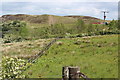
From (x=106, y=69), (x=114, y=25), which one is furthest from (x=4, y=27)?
(x=106, y=69)

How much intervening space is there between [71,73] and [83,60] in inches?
880

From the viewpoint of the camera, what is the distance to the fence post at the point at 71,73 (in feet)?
25.6

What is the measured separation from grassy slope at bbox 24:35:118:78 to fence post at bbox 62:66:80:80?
559 inches

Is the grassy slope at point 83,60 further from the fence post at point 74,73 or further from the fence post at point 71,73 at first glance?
the fence post at point 74,73

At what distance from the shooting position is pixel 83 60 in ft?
98.3

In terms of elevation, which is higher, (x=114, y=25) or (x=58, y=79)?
(x=114, y=25)

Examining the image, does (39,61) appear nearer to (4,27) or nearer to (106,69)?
(106,69)

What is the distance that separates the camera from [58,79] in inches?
870

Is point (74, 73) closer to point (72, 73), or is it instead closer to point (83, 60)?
point (72, 73)

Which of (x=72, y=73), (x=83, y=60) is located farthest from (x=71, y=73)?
(x=83, y=60)

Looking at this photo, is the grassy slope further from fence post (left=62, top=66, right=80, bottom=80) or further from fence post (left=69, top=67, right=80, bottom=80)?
fence post (left=69, top=67, right=80, bottom=80)

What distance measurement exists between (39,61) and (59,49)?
25.3ft

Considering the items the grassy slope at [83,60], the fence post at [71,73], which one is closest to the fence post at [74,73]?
the fence post at [71,73]

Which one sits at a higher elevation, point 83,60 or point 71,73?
point 71,73
